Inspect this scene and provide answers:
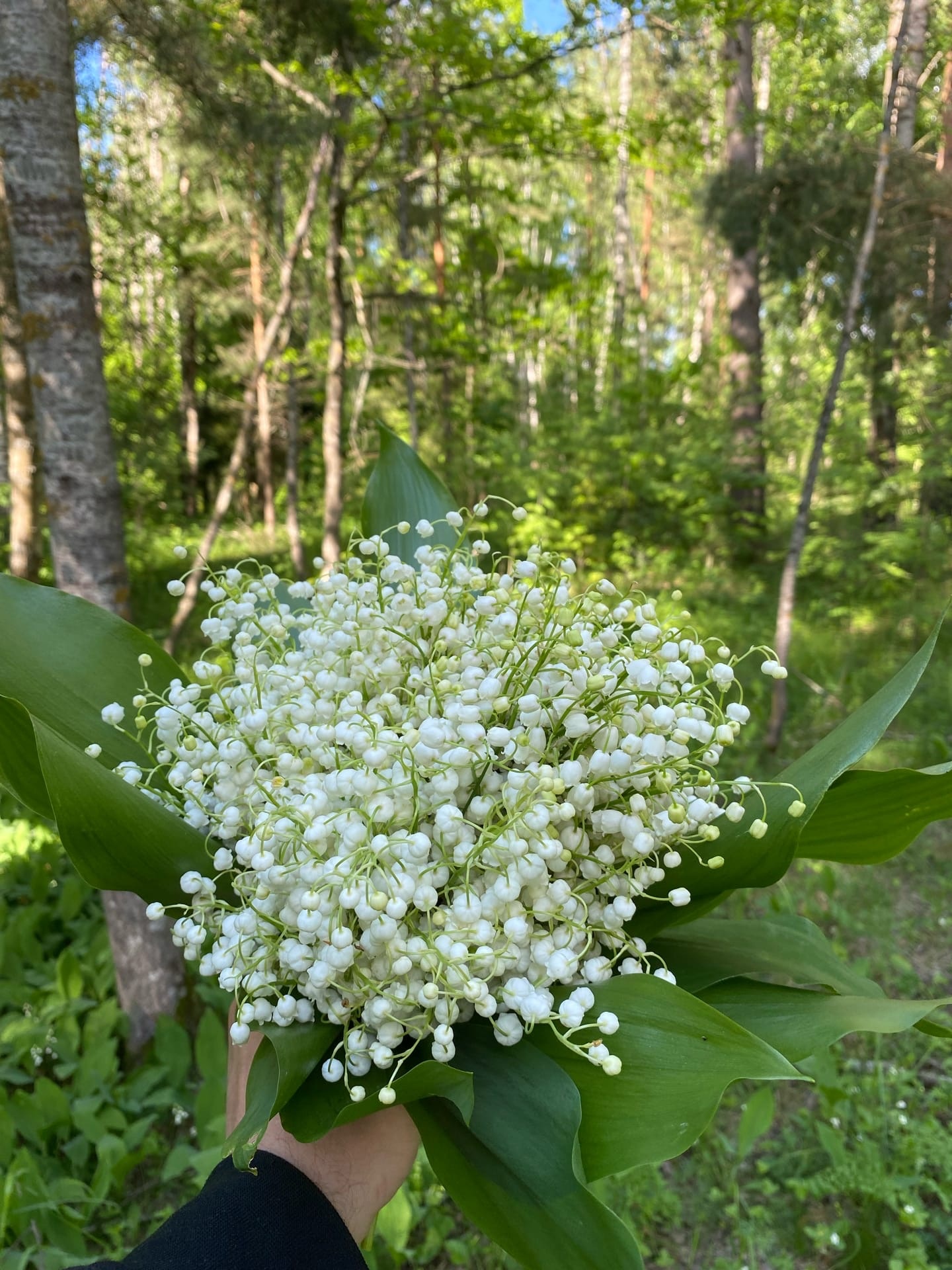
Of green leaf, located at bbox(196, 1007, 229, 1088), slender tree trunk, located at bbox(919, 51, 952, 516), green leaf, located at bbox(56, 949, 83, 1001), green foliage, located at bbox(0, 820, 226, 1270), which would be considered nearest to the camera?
green foliage, located at bbox(0, 820, 226, 1270)

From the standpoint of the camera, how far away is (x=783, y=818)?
2.56 feet

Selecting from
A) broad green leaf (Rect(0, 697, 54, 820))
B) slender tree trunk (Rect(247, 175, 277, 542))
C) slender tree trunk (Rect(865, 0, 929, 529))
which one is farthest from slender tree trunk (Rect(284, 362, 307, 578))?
broad green leaf (Rect(0, 697, 54, 820))

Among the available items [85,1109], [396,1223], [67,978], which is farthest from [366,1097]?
[67,978]

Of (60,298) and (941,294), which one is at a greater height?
(941,294)

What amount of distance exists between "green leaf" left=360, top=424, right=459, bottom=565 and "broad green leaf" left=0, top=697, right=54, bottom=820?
0.57m

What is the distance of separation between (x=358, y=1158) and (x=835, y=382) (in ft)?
14.7

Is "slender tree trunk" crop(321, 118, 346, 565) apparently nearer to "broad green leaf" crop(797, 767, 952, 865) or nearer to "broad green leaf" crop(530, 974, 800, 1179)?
"broad green leaf" crop(797, 767, 952, 865)

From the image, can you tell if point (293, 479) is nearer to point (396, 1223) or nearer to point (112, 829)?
point (396, 1223)

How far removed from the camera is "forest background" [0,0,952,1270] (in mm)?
2039

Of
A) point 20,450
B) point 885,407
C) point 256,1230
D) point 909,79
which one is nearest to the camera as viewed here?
point 256,1230

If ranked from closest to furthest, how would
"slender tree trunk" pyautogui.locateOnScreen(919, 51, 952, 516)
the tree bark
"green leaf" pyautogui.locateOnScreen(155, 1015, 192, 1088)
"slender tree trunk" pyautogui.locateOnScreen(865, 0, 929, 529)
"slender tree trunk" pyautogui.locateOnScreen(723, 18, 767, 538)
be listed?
"green leaf" pyautogui.locateOnScreen(155, 1015, 192, 1088), the tree bark, "slender tree trunk" pyautogui.locateOnScreen(919, 51, 952, 516), "slender tree trunk" pyautogui.locateOnScreen(865, 0, 929, 529), "slender tree trunk" pyautogui.locateOnScreen(723, 18, 767, 538)

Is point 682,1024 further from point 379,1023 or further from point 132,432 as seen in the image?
point 132,432

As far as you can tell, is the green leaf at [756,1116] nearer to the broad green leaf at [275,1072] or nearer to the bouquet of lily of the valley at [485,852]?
the bouquet of lily of the valley at [485,852]

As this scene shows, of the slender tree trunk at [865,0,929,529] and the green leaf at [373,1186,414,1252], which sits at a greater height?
the slender tree trunk at [865,0,929,529]
